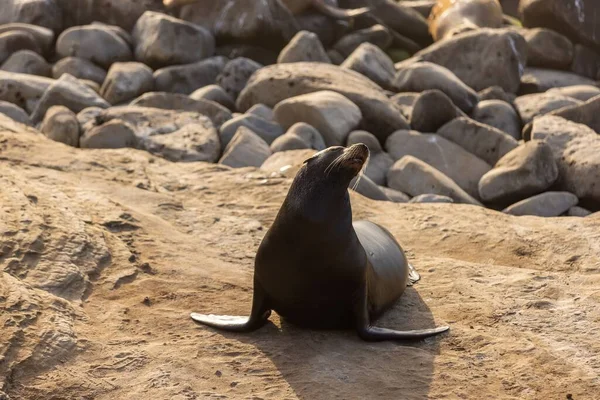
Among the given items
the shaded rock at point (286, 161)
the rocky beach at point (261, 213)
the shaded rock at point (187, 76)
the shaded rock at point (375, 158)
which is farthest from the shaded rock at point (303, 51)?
the shaded rock at point (286, 161)

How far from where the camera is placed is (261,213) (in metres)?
6.73

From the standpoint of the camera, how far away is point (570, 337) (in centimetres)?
457

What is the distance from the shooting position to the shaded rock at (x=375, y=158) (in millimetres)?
10438

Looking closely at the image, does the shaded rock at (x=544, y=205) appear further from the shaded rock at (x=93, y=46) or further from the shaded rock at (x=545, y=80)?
the shaded rock at (x=93, y=46)

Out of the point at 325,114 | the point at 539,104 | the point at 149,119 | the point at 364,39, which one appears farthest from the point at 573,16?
the point at 149,119

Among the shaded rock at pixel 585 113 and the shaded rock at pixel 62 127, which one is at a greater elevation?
the shaded rock at pixel 62 127

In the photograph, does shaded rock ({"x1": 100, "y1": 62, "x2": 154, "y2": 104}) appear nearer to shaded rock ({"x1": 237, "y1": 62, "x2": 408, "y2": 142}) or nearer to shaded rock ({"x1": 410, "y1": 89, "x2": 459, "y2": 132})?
shaded rock ({"x1": 237, "y1": 62, "x2": 408, "y2": 142})

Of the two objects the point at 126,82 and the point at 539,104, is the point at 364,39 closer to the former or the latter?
the point at 539,104

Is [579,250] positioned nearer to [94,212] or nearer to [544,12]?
[94,212]

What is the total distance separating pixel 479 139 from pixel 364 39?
679 cm

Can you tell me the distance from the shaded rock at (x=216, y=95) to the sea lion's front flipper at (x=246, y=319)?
8.70 metres

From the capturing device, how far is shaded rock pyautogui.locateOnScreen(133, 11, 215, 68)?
15.2 meters

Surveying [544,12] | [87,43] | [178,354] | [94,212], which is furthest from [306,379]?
[544,12]

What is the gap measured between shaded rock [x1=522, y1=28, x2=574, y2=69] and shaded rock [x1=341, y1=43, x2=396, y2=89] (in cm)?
358
